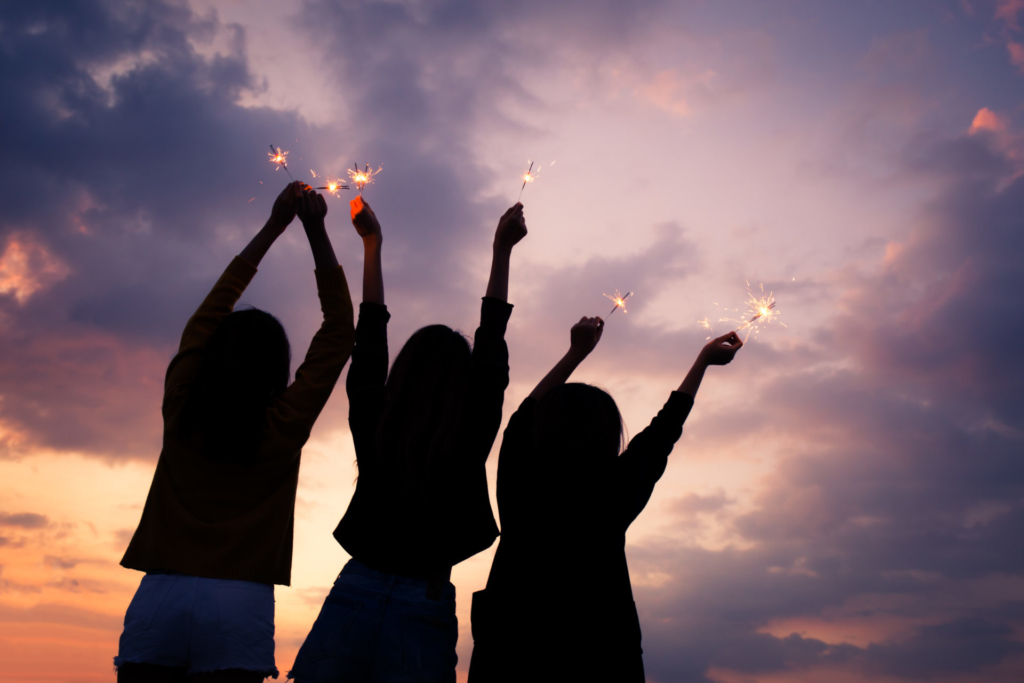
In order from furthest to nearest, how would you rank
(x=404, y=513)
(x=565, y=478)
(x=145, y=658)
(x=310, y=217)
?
(x=310, y=217), (x=565, y=478), (x=404, y=513), (x=145, y=658)

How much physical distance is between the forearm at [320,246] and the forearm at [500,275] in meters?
0.96

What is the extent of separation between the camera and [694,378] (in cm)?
473

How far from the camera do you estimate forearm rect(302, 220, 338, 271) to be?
444 cm

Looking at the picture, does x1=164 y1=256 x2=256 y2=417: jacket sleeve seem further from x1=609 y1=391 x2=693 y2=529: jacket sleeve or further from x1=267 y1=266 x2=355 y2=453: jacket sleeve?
x1=609 y1=391 x2=693 y2=529: jacket sleeve

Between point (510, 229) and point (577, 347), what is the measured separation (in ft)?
3.22

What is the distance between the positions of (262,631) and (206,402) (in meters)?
1.17

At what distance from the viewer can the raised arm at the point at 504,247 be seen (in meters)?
4.48

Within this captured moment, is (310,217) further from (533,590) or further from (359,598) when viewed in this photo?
(533,590)

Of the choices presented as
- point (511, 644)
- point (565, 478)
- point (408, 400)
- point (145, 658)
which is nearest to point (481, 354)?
point (408, 400)

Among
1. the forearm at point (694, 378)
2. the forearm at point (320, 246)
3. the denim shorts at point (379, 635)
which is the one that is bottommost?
the denim shorts at point (379, 635)

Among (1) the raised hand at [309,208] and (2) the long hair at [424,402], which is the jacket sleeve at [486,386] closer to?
(2) the long hair at [424,402]

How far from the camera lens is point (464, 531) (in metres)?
3.73

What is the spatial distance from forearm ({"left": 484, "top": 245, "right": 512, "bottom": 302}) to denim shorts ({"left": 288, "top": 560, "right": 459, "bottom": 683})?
68.9 inches

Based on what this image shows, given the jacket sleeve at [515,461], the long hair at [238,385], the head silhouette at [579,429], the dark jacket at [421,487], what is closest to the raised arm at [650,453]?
the head silhouette at [579,429]
